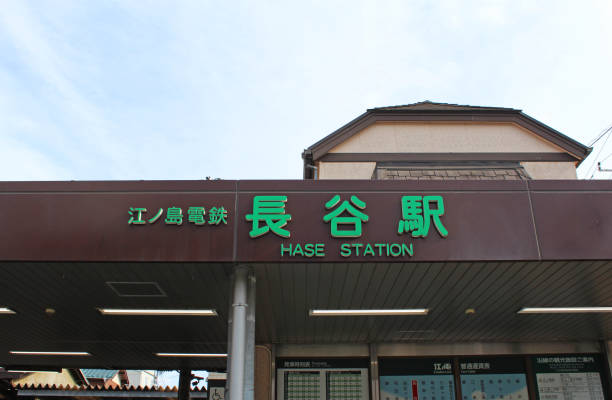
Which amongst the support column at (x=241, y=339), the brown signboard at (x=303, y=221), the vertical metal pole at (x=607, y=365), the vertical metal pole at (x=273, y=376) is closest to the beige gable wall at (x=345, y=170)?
Answer: the vertical metal pole at (x=273, y=376)

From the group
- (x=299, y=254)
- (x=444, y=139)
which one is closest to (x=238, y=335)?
(x=299, y=254)

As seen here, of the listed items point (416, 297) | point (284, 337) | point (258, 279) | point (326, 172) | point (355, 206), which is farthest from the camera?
point (326, 172)

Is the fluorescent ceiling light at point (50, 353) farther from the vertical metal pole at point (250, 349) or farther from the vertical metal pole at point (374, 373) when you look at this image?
the vertical metal pole at point (250, 349)

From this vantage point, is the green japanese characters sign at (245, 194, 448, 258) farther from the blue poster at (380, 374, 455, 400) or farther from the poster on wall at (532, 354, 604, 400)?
the poster on wall at (532, 354, 604, 400)

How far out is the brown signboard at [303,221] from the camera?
20.8ft

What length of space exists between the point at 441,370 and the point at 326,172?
16.5 ft

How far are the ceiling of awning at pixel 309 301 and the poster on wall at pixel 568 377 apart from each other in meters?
0.55

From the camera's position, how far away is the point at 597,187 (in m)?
6.57

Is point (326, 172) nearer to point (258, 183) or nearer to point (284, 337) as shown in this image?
point (284, 337)

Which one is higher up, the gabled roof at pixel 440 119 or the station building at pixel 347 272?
the gabled roof at pixel 440 119

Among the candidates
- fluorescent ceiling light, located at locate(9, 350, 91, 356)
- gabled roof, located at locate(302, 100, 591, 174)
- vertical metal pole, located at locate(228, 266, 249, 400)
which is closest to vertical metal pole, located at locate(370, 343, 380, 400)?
gabled roof, located at locate(302, 100, 591, 174)

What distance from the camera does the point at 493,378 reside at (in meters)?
11.4

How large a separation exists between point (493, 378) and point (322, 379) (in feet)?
12.1

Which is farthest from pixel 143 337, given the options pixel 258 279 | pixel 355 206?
pixel 355 206
